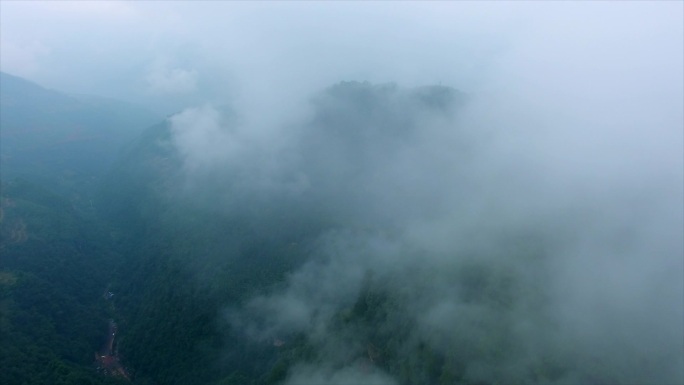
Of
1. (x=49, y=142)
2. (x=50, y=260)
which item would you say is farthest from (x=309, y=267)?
(x=49, y=142)

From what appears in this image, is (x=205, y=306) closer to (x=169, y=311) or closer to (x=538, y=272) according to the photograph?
(x=169, y=311)

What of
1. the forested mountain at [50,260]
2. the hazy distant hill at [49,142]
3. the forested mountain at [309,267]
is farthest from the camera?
the hazy distant hill at [49,142]

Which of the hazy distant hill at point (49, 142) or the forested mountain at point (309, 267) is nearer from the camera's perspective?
the forested mountain at point (309, 267)

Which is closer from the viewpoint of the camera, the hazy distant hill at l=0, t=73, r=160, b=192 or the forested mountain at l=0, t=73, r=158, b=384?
the forested mountain at l=0, t=73, r=158, b=384

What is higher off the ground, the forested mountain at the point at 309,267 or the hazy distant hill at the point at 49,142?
the hazy distant hill at the point at 49,142

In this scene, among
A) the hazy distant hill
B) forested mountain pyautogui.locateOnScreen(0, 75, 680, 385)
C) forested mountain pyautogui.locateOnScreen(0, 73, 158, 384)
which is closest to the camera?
forested mountain pyautogui.locateOnScreen(0, 75, 680, 385)

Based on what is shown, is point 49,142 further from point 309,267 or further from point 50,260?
point 309,267

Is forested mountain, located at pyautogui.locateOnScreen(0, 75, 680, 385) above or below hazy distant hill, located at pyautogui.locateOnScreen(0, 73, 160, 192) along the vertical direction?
below

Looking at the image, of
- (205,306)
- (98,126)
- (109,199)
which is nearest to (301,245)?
(205,306)
